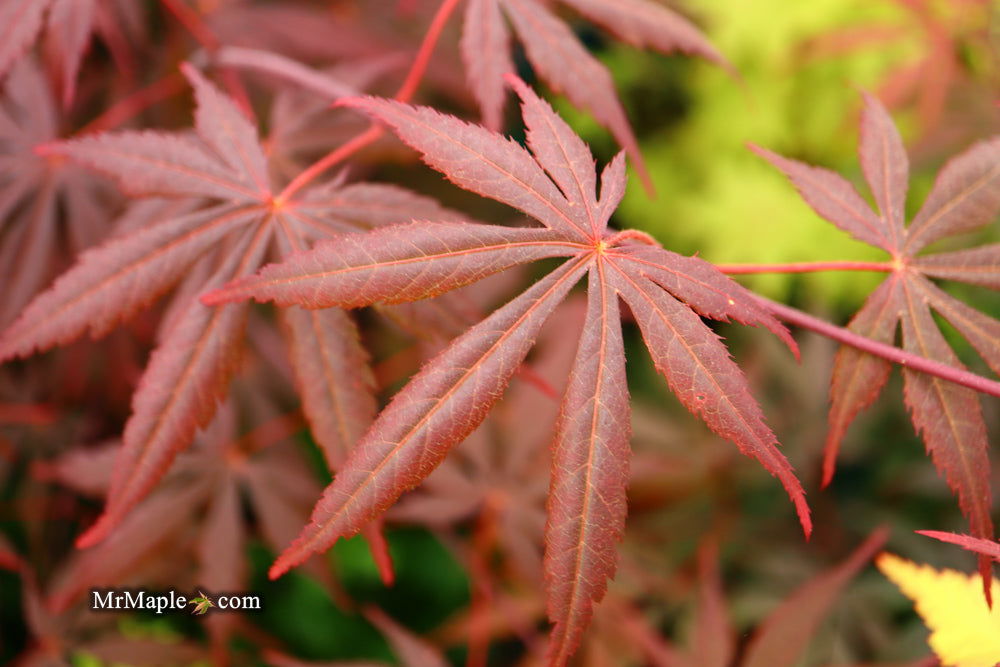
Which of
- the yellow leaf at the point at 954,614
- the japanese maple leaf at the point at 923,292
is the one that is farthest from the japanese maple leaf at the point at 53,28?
the yellow leaf at the point at 954,614

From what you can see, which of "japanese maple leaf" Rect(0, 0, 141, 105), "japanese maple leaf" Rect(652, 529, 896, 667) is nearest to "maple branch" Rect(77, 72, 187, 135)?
"japanese maple leaf" Rect(0, 0, 141, 105)

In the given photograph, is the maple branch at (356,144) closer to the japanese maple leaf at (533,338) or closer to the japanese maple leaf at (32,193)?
the japanese maple leaf at (533,338)

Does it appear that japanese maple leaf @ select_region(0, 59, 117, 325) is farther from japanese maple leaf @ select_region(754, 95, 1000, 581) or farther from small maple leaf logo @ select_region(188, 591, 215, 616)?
japanese maple leaf @ select_region(754, 95, 1000, 581)

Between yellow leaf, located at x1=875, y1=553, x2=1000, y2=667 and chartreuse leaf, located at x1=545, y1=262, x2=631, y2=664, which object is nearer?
chartreuse leaf, located at x1=545, y1=262, x2=631, y2=664

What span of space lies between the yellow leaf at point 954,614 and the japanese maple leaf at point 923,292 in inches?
5.2

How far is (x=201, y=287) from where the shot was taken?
2.91 ft

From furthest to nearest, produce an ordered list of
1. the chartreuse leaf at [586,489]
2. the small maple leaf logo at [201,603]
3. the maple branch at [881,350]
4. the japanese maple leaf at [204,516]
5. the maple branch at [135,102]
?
the maple branch at [135,102] < the japanese maple leaf at [204,516] < the small maple leaf logo at [201,603] < the maple branch at [881,350] < the chartreuse leaf at [586,489]

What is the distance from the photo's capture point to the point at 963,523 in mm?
1664

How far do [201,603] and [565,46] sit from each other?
925 millimetres

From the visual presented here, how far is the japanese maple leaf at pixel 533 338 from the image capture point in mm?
630

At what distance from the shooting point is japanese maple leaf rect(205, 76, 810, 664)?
2.07ft

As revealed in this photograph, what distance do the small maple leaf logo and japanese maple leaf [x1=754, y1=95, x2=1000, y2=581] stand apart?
2.73 ft

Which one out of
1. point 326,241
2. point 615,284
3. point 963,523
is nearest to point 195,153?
point 326,241

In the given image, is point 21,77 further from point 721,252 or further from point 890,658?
point 890,658
